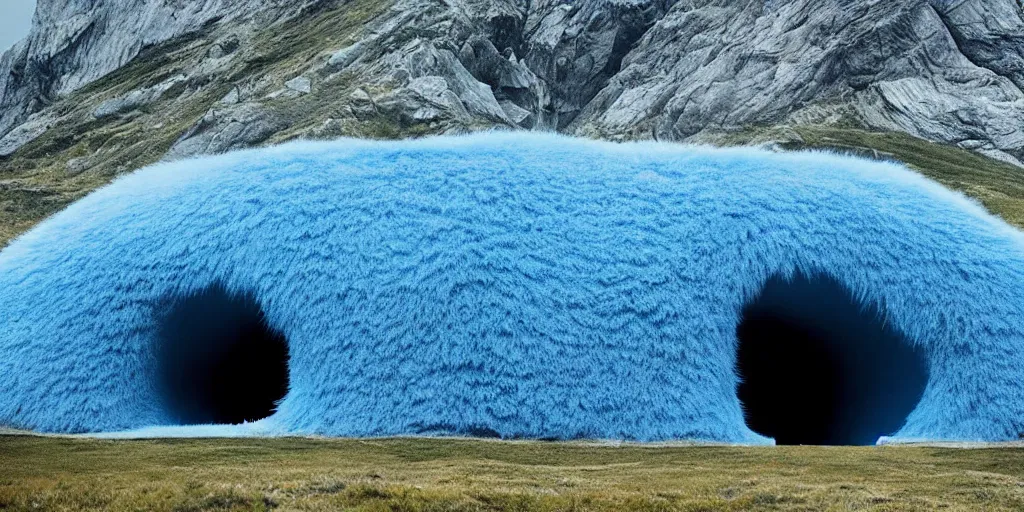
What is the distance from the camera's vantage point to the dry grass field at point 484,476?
218 inches

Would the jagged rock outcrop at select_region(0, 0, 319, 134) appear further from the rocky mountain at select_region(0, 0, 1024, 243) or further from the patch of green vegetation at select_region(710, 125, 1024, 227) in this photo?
the patch of green vegetation at select_region(710, 125, 1024, 227)

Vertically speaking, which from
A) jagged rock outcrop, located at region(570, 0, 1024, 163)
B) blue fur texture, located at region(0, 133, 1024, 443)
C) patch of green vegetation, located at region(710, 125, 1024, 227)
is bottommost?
patch of green vegetation, located at region(710, 125, 1024, 227)

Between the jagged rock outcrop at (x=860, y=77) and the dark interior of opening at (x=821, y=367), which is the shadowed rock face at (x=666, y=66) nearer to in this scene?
the jagged rock outcrop at (x=860, y=77)

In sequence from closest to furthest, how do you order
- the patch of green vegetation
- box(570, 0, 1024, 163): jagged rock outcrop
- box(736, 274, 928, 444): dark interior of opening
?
box(736, 274, 928, 444): dark interior of opening < the patch of green vegetation < box(570, 0, 1024, 163): jagged rock outcrop

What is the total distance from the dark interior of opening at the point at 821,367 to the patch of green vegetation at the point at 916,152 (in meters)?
23.5

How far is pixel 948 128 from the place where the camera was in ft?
132

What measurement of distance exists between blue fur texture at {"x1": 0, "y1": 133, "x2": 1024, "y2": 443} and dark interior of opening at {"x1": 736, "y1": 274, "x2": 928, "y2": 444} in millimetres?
205

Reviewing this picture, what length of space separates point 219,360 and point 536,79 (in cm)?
4212

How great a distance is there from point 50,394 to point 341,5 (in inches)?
1730

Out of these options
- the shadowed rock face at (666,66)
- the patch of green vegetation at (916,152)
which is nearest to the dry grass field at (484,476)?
the patch of green vegetation at (916,152)

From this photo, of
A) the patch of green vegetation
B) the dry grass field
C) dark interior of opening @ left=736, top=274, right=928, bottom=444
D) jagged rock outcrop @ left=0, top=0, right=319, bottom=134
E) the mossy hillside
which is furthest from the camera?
jagged rock outcrop @ left=0, top=0, right=319, bottom=134

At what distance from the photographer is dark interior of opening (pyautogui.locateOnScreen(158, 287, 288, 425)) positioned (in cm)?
891

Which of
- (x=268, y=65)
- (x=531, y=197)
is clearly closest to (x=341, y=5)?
(x=268, y=65)

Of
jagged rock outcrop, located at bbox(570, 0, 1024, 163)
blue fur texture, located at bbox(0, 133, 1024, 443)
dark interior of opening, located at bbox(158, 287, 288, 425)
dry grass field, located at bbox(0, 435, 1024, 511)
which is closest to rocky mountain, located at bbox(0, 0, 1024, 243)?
jagged rock outcrop, located at bbox(570, 0, 1024, 163)
